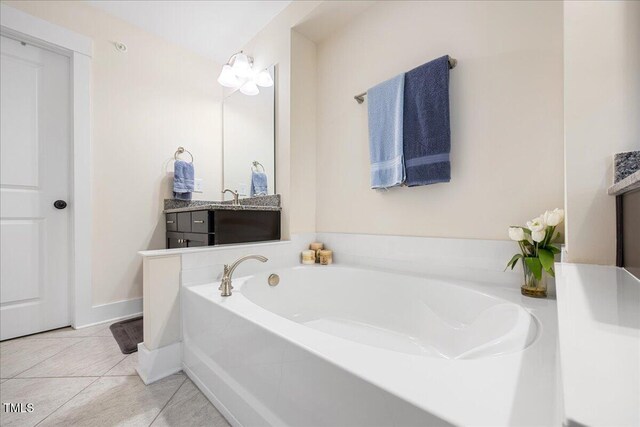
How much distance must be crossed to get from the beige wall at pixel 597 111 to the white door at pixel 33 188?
A: 2960 millimetres

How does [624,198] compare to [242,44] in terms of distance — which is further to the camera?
[242,44]

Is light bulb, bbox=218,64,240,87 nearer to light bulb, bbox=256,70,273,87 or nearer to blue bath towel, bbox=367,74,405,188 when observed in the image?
light bulb, bbox=256,70,273,87

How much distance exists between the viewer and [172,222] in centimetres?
225

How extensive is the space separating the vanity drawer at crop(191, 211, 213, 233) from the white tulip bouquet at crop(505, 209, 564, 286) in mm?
1706

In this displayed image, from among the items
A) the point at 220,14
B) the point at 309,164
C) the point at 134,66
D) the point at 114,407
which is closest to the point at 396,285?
the point at 309,164

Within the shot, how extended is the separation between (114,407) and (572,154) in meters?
2.06

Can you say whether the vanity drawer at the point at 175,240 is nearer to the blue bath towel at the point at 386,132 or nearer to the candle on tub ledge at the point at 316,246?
the candle on tub ledge at the point at 316,246

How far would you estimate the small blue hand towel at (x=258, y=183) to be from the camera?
2213 millimetres

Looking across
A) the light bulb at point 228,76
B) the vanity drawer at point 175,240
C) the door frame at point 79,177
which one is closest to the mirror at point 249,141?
the light bulb at point 228,76

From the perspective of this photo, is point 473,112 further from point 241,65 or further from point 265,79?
point 241,65

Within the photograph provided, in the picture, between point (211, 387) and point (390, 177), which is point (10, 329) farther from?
point (390, 177)

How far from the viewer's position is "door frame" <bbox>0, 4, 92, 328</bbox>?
188cm

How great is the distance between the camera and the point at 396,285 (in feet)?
4.97

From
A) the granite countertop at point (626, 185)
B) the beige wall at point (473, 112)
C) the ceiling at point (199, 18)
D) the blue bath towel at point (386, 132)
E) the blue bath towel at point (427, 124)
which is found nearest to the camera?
the granite countertop at point (626, 185)
